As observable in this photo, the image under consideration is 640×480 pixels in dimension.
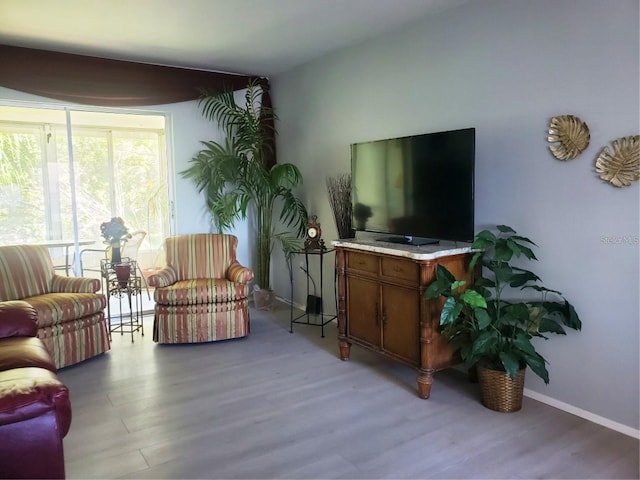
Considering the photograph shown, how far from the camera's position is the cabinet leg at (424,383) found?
2.90 metres

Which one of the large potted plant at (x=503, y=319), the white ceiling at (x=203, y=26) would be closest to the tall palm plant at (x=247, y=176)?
the white ceiling at (x=203, y=26)

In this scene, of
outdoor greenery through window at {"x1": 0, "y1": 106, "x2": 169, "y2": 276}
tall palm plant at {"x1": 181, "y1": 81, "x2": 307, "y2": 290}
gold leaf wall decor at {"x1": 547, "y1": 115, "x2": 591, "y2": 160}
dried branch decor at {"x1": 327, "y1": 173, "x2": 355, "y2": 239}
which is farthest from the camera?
tall palm plant at {"x1": 181, "y1": 81, "x2": 307, "y2": 290}

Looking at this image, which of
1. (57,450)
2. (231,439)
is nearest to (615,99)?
(231,439)

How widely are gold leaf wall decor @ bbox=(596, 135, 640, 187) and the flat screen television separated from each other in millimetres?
678

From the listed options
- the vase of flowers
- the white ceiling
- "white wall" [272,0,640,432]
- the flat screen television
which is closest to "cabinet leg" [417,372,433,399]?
"white wall" [272,0,640,432]

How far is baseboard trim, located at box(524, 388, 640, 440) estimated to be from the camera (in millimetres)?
2449

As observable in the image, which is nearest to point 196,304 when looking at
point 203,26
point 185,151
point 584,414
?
point 185,151

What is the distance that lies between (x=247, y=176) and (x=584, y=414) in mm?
3609

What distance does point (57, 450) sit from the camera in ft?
5.65

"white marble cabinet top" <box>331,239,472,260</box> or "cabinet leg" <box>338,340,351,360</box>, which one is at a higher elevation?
"white marble cabinet top" <box>331,239,472,260</box>

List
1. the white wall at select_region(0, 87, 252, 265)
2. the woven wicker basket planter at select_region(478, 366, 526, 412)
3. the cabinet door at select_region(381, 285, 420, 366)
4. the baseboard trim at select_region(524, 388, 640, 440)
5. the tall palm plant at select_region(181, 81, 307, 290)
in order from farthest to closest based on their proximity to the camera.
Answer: the white wall at select_region(0, 87, 252, 265) < the tall palm plant at select_region(181, 81, 307, 290) < the cabinet door at select_region(381, 285, 420, 366) < the woven wicker basket planter at select_region(478, 366, 526, 412) < the baseboard trim at select_region(524, 388, 640, 440)

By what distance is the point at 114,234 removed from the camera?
4.17 metres

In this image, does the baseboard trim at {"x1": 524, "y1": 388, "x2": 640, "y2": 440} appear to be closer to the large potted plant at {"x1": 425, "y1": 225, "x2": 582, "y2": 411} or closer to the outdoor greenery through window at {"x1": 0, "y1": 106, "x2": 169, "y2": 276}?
the large potted plant at {"x1": 425, "y1": 225, "x2": 582, "y2": 411}

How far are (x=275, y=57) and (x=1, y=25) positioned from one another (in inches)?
88.0
